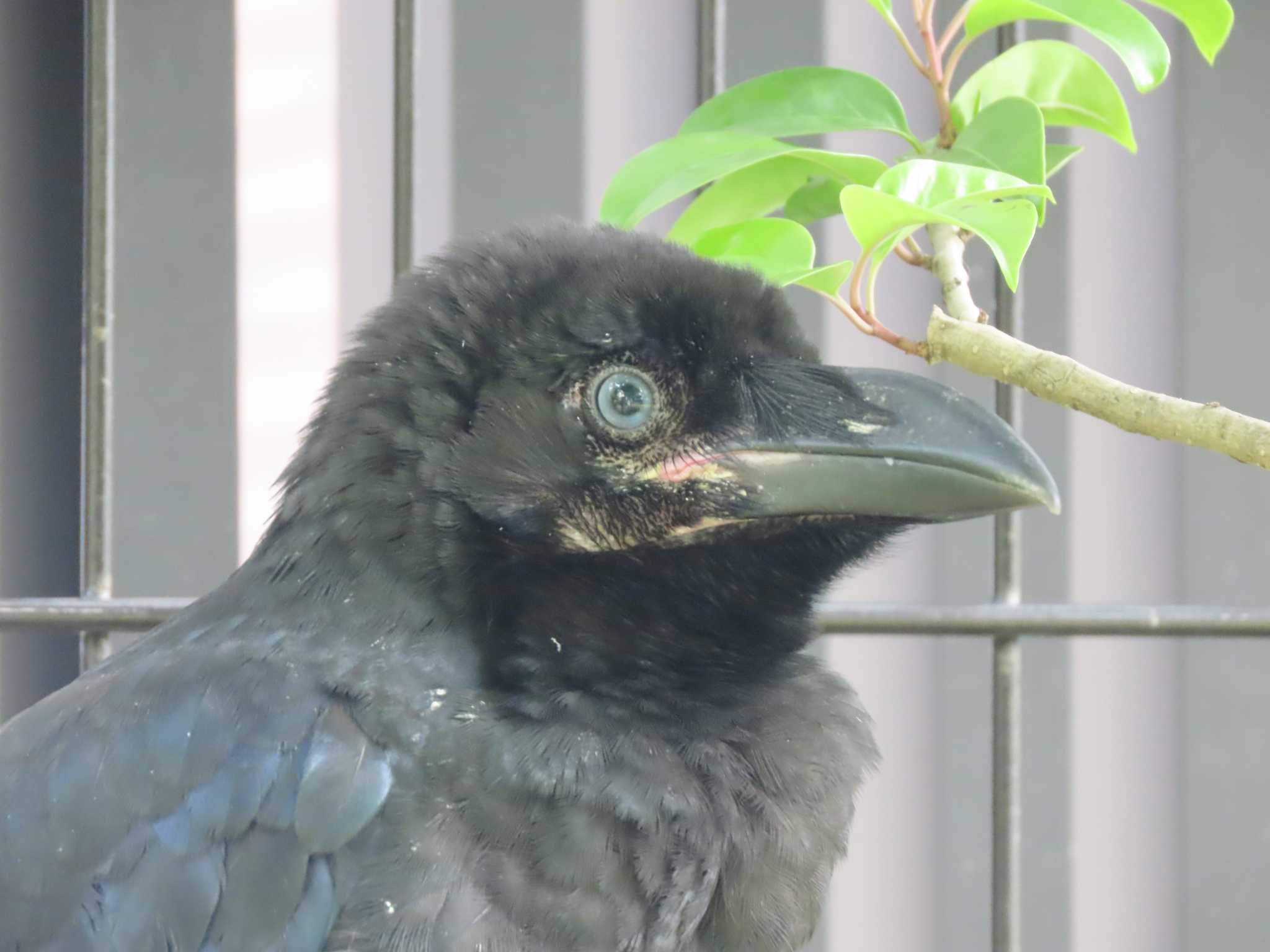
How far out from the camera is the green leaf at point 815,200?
2.98 ft

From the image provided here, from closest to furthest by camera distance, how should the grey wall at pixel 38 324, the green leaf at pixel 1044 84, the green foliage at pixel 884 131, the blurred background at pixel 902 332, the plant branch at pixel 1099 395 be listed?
1. the plant branch at pixel 1099 395
2. the green foliage at pixel 884 131
3. the green leaf at pixel 1044 84
4. the grey wall at pixel 38 324
5. the blurred background at pixel 902 332

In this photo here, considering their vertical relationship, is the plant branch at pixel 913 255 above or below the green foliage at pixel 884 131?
below

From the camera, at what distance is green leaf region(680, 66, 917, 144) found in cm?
82

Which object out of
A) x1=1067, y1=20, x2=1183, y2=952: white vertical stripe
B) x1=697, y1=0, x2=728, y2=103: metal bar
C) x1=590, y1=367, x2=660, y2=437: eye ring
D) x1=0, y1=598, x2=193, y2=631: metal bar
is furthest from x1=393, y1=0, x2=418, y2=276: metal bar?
x1=1067, y1=20, x2=1183, y2=952: white vertical stripe

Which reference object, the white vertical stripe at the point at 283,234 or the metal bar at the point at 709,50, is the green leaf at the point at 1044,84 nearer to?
the metal bar at the point at 709,50

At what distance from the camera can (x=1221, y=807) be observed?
2.17 m

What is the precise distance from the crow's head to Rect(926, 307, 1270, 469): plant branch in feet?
0.63

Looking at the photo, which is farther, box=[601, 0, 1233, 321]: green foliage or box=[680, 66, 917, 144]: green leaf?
box=[680, 66, 917, 144]: green leaf

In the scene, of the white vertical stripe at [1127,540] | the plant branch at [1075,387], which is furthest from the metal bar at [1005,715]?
the white vertical stripe at [1127,540]

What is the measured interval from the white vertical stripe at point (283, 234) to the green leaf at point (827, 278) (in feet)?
5.17

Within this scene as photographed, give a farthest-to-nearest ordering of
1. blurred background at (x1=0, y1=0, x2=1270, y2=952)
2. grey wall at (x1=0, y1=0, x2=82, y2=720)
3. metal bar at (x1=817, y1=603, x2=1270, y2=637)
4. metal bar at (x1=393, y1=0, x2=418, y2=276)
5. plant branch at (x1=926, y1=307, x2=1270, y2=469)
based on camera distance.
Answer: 1. blurred background at (x1=0, y1=0, x2=1270, y2=952)
2. grey wall at (x1=0, y1=0, x2=82, y2=720)
3. metal bar at (x1=393, y1=0, x2=418, y2=276)
4. metal bar at (x1=817, y1=603, x2=1270, y2=637)
5. plant branch at (x1=926, y1=307, x2=1270, y2=469)

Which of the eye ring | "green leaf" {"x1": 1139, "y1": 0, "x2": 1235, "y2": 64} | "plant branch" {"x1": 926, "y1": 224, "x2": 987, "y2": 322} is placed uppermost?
"green leaf" {"x1": 1139, "y1": 0, "x2": 1235, "y2": 64}

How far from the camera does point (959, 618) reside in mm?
1354

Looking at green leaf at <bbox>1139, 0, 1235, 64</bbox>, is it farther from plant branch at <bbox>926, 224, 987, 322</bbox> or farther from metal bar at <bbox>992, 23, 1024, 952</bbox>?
metal bar at <bbox>992, 23, 1024, 952</bbox>
